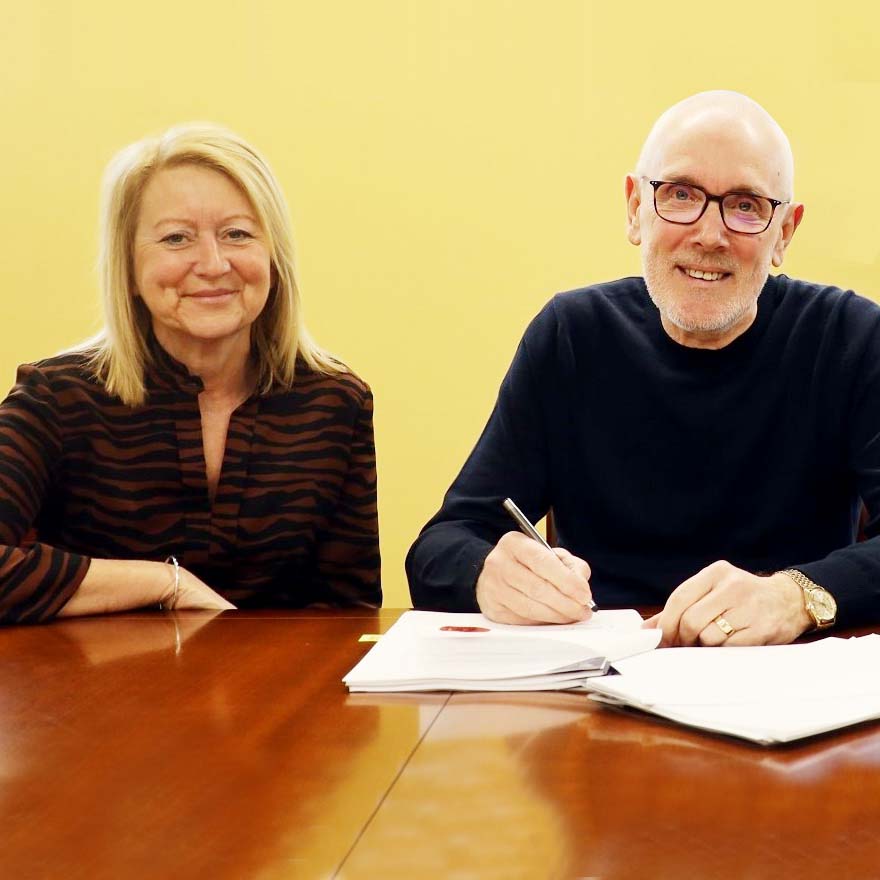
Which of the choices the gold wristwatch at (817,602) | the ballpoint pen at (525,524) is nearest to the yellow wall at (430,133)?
the ballpoint pen at (525,524)

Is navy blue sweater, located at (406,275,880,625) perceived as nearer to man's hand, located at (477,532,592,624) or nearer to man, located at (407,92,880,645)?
man, located at (407,92,880,645)

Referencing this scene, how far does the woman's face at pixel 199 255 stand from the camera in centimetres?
196

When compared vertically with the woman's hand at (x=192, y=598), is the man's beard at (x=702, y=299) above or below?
above

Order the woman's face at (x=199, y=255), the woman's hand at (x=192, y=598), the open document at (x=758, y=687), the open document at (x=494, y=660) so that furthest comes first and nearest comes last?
the woman's face at (x=199, y=255)
the woman's hand at (x=192, y=598)
the open document at (x=494, y=660)
the open document at (x=758, y=687)

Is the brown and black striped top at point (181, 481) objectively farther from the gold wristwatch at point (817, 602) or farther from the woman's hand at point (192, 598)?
the gold wristwatch at point (817, 602)

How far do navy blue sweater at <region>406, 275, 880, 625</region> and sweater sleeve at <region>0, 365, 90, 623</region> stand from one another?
526 mm

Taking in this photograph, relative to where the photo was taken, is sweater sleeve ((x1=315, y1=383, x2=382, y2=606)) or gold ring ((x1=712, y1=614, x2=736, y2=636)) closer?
gold ring ((x1=712, y1=614, x2=736, y2=636))

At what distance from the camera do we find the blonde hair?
1.98 metres

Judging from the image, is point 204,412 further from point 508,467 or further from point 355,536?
point 508,467

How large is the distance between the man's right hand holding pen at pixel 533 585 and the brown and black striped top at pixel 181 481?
52 cm

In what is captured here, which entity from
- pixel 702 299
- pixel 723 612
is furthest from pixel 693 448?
pixel 723 612

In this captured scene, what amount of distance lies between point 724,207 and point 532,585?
29.7 inches

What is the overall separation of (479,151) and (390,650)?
7.75 ft

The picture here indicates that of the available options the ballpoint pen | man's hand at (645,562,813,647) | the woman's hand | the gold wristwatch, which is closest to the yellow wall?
the woman's hand
